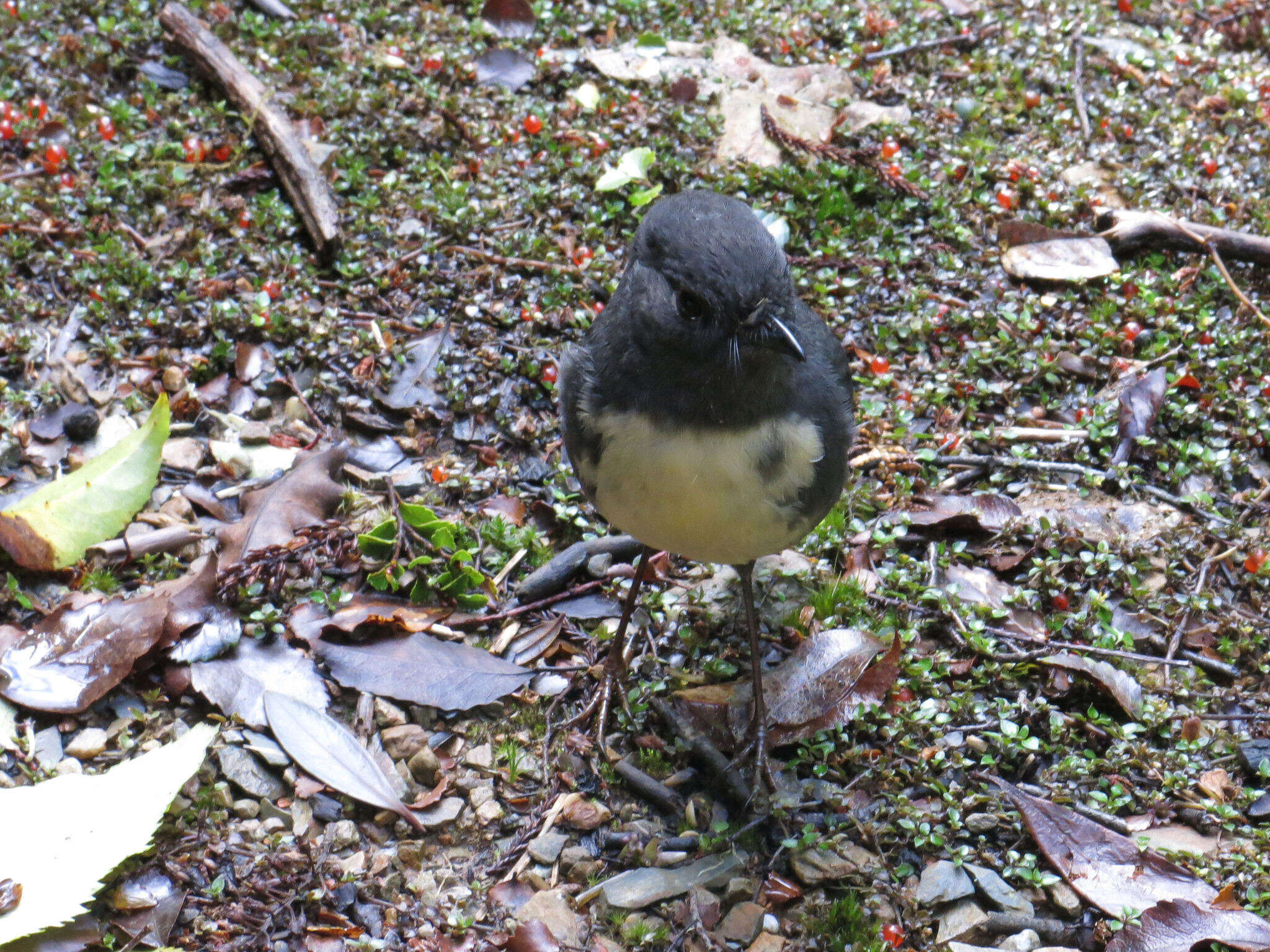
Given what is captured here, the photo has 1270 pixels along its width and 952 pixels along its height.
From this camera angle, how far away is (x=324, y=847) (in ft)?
10.7

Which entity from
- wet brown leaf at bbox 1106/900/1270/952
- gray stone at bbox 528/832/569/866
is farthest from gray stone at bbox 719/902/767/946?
wet brown leaf at bbox 1106/900/1270/952

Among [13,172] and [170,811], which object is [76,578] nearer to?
[170,811]

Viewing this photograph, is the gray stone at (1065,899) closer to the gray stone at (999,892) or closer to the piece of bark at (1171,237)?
the gray stone at (999,892)

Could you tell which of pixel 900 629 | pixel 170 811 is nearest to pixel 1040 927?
pixel 900 629

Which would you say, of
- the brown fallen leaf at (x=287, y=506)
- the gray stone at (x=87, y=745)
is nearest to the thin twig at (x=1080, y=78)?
the brown fallen leaf at (x=287, y=506)

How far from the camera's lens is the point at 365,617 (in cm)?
379

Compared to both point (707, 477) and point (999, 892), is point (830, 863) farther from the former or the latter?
point (707, 477)

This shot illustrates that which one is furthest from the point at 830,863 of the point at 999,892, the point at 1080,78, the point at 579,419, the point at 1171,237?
the point at 1080,78

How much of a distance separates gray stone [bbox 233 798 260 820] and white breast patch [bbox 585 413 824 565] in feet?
4.43

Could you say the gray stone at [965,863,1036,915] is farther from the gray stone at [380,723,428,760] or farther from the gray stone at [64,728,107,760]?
the gray stone at [64,728,107,760]

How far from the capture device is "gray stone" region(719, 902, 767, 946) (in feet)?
10.3

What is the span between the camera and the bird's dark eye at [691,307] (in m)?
2.94

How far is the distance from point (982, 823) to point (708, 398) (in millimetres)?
1490

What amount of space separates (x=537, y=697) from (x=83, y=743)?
4.46 feet
